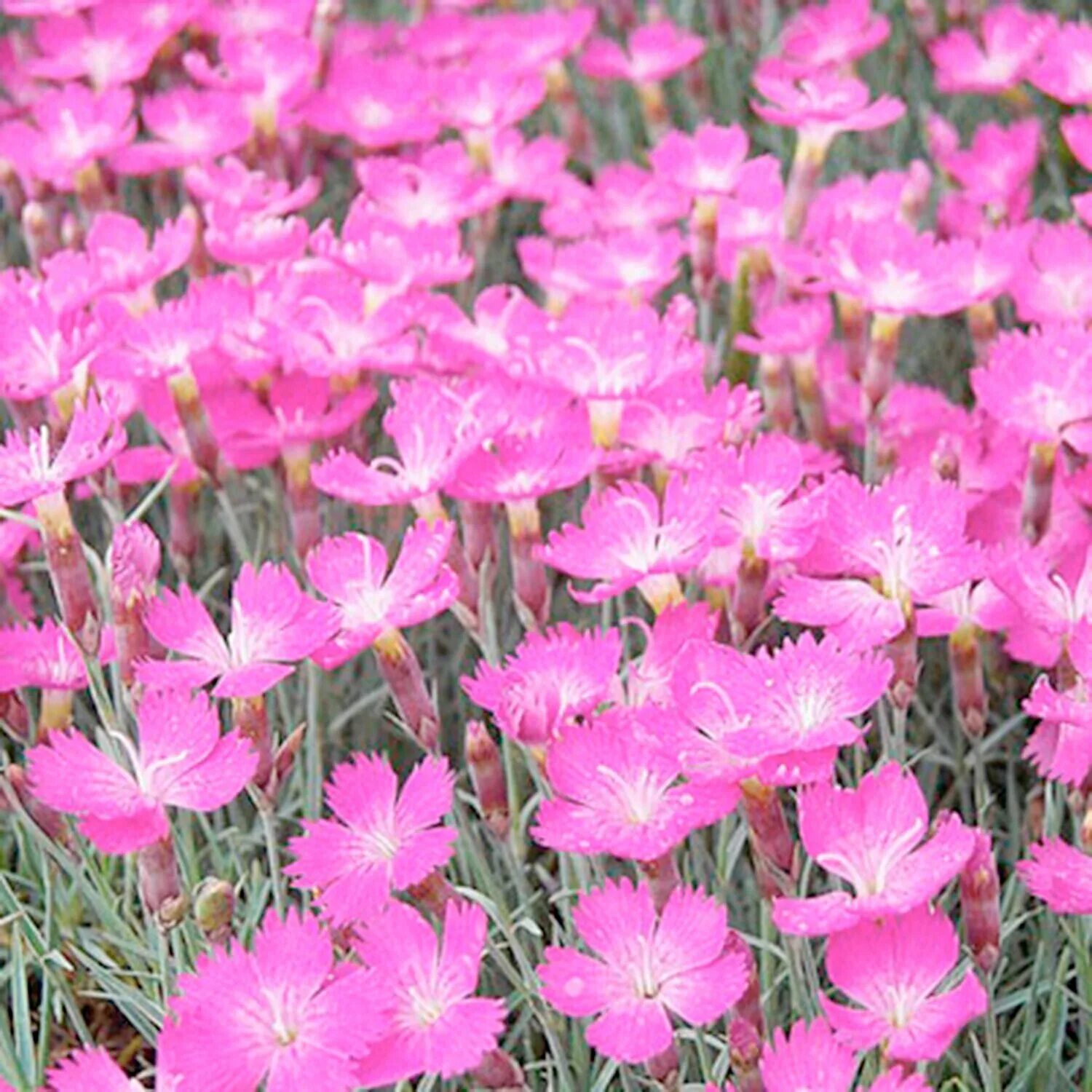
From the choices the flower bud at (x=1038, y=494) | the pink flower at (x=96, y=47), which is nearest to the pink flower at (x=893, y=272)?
the flower bud at (x=1038, y=494)

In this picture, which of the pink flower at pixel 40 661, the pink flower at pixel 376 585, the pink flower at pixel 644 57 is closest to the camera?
the pink flower at pixel 376 585

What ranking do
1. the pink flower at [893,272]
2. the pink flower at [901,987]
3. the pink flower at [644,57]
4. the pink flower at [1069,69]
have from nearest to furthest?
the pink flower at [901,987] → the pink flower at [893,272] → the pink flower at [1069,69] → the pink flower at [644,57]

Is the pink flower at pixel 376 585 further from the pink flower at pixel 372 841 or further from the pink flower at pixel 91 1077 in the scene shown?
the pink flower at pixel 91 1077

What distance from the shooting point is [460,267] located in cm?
157

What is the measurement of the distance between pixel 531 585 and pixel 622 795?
0.31 meters

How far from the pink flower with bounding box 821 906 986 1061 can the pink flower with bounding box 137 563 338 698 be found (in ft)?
1.25

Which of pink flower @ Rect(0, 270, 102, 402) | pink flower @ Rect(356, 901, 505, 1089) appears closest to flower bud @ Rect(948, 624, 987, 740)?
pink flower @ Rect(356, 901, 505, 1089)

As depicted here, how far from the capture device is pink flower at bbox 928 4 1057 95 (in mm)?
1956

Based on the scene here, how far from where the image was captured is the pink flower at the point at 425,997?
96 cm

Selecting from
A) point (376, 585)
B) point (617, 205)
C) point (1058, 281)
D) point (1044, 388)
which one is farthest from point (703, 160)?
Result: point (376, 585)

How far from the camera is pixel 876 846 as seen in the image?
1.03m

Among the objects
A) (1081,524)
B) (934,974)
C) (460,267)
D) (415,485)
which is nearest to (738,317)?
(460,267)

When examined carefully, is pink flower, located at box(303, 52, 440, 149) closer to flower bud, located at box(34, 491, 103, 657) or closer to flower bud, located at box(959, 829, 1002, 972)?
flower bud, located at box(34, 491, 103, 657)

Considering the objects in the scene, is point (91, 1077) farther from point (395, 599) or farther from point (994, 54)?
point (994, 54)
